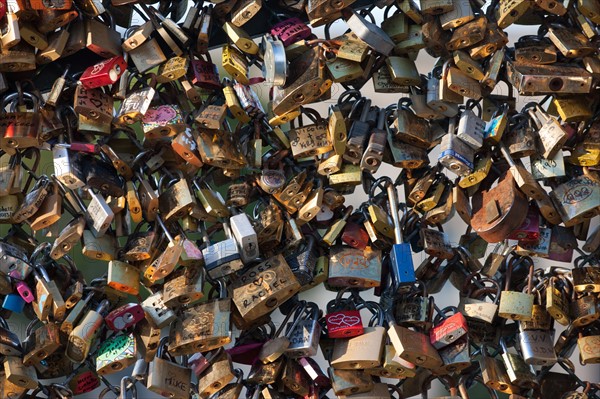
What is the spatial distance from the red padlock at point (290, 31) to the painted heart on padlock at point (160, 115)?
304mm

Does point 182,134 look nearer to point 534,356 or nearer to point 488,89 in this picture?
point 488,89

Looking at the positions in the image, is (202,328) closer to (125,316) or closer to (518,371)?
(125,316)

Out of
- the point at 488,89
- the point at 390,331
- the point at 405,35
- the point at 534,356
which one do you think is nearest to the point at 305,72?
the point at 405,35

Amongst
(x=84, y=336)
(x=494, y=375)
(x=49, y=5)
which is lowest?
(x=494, y=375)

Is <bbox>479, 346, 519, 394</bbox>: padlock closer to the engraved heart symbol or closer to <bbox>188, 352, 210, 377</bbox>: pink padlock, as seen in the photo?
the engraved heart symbol

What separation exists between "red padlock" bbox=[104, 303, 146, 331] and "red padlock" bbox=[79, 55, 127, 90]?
1.69 feet

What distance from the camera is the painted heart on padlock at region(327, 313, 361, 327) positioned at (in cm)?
259

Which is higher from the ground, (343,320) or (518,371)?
Result: (343,320)

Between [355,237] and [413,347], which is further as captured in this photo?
[355,237]

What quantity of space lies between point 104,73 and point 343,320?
0.78 meters

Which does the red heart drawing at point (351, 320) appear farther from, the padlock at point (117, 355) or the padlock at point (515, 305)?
the padlock at point (117, 355)

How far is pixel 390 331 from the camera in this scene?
8.38 feet

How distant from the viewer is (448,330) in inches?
101

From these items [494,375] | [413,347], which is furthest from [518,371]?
[413,347]
